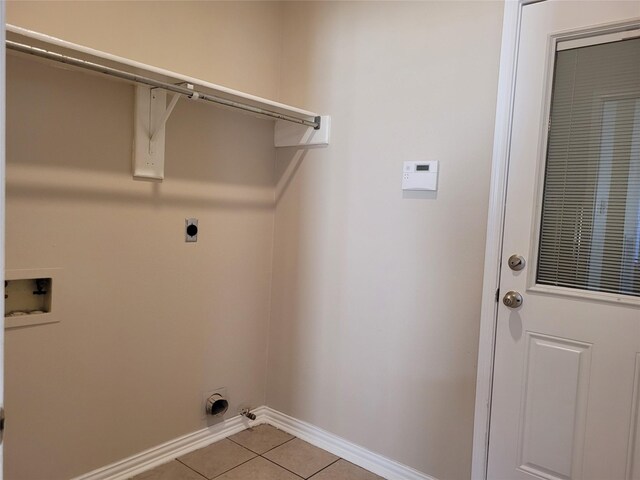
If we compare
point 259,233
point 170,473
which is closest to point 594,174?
point 259,233

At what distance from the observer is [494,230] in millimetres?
1798

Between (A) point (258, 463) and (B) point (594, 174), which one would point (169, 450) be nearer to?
(A) point (258, 463)

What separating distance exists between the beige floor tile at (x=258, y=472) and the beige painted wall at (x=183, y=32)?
5.99ft

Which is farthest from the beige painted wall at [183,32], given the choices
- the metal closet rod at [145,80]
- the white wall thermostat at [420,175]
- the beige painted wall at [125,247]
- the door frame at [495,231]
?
the door frame at [495,231]

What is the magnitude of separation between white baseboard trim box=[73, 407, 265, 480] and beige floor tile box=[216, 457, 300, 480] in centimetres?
28

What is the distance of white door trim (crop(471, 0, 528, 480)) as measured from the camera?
175 centimetres

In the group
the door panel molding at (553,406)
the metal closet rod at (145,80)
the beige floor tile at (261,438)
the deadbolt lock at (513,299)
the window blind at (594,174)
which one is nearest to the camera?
the metal closet rod at (145,80)

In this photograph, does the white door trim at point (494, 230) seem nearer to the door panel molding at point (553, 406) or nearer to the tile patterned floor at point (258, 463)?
the door panel molding at point (553, 406)

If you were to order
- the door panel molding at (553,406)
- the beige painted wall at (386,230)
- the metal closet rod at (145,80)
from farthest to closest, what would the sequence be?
the beige painted wall at (386,230)
the door panel molding at (553,406)
the metal closet rod at (145,80)

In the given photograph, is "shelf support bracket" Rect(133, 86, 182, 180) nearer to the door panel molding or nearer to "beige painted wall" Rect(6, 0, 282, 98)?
"beige painted wall" Rect(6, 0, 282, 98)

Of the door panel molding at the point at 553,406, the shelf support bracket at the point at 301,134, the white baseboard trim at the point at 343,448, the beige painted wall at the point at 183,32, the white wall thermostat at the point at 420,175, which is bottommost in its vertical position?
the white baseboard trim at the point at 343,448

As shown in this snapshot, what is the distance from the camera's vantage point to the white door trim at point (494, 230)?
1753mm

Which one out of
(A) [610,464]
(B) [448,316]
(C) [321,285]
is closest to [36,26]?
(C) [321,285]

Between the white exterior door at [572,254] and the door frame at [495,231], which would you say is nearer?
the white exterior door at [572,254]
